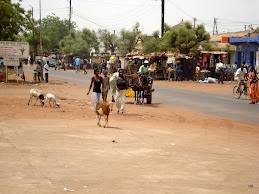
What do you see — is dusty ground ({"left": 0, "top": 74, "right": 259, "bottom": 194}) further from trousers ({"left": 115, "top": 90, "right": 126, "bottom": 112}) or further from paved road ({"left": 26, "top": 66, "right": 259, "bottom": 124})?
paved road ({"left": 26, "top": 66, "right": 259, "bottom": 124})

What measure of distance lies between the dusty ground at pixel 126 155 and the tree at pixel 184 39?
27.7 m

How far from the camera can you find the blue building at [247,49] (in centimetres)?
4581

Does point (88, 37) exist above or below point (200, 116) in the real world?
above

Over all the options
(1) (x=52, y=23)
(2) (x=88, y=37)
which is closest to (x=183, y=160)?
(2) (x=88, y=37)

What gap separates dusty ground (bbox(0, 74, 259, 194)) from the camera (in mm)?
5766

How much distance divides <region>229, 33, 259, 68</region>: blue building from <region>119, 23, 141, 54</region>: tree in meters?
24.9

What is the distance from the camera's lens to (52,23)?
111 m

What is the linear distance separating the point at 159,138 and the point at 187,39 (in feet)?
104

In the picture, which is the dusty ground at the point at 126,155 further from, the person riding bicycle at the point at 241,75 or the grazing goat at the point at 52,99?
the person riding bicycle at the point at 241,75

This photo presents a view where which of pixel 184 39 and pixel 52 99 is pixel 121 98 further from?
pixel 184 39

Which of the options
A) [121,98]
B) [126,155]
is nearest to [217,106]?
[121,98]

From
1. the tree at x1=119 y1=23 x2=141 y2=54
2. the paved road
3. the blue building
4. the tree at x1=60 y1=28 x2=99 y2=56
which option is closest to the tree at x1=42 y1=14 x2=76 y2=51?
the tree at x1=60 y1=28 x2=99 y2=56

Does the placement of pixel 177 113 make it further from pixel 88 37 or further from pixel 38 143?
pixel 88 37

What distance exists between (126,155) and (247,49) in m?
43.9
